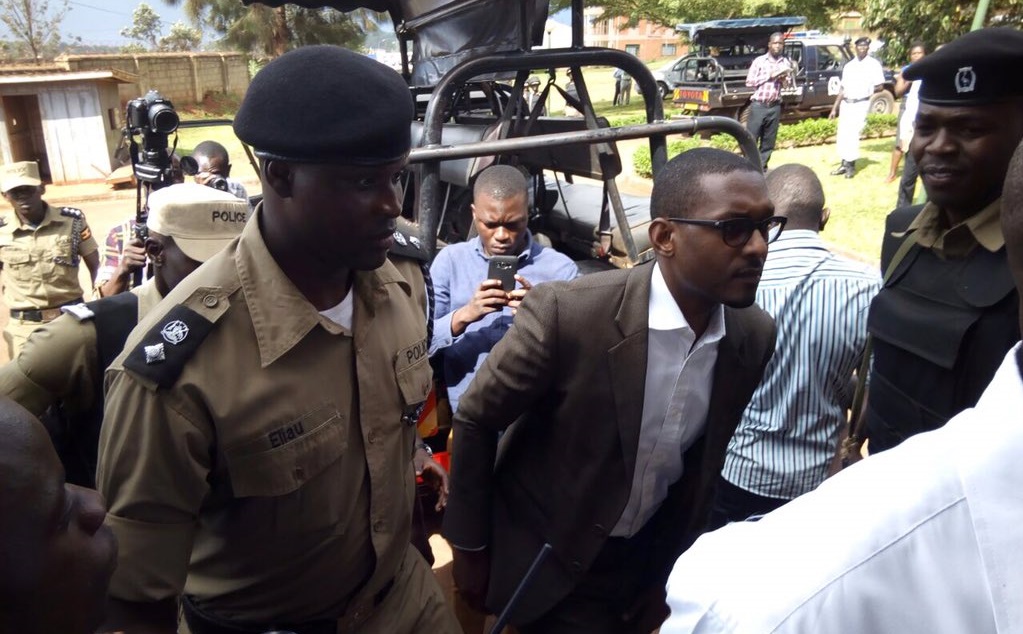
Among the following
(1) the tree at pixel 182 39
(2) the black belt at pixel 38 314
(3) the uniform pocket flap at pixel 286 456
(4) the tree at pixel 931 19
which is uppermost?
(1) the tree at pixel 182 39

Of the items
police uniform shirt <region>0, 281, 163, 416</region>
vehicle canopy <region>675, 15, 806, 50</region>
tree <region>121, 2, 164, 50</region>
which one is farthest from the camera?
tree <region>121, 2, 164, 50</region>

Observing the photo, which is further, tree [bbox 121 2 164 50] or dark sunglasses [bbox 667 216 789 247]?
tree [bbox 121 2 164 50]

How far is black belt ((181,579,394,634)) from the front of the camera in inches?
62.9

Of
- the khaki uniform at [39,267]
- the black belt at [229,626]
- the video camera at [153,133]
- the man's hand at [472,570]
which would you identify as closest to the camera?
the black belt at [229,626]

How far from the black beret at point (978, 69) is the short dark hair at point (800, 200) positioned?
0.54m

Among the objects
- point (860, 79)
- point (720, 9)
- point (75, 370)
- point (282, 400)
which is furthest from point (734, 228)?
point (720, 9)

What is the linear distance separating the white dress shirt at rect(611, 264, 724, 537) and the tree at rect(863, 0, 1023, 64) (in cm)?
736

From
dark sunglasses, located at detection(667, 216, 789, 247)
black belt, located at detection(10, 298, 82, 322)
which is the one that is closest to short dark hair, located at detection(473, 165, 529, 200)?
dark sunglasses, located at detection(667, 216, 789, 247)

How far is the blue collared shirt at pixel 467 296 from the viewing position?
2.83 metres

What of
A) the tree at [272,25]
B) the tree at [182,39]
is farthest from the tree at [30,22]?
the tree at [182,39]

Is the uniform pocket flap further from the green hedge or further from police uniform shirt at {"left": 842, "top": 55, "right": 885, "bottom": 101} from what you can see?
the green hedge

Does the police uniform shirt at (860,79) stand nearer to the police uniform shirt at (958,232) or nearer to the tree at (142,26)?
the police uniform shirt at (958,232)

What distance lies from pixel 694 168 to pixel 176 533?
4.98ft

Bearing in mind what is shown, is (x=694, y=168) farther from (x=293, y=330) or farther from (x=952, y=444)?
(x=952, y=444)
